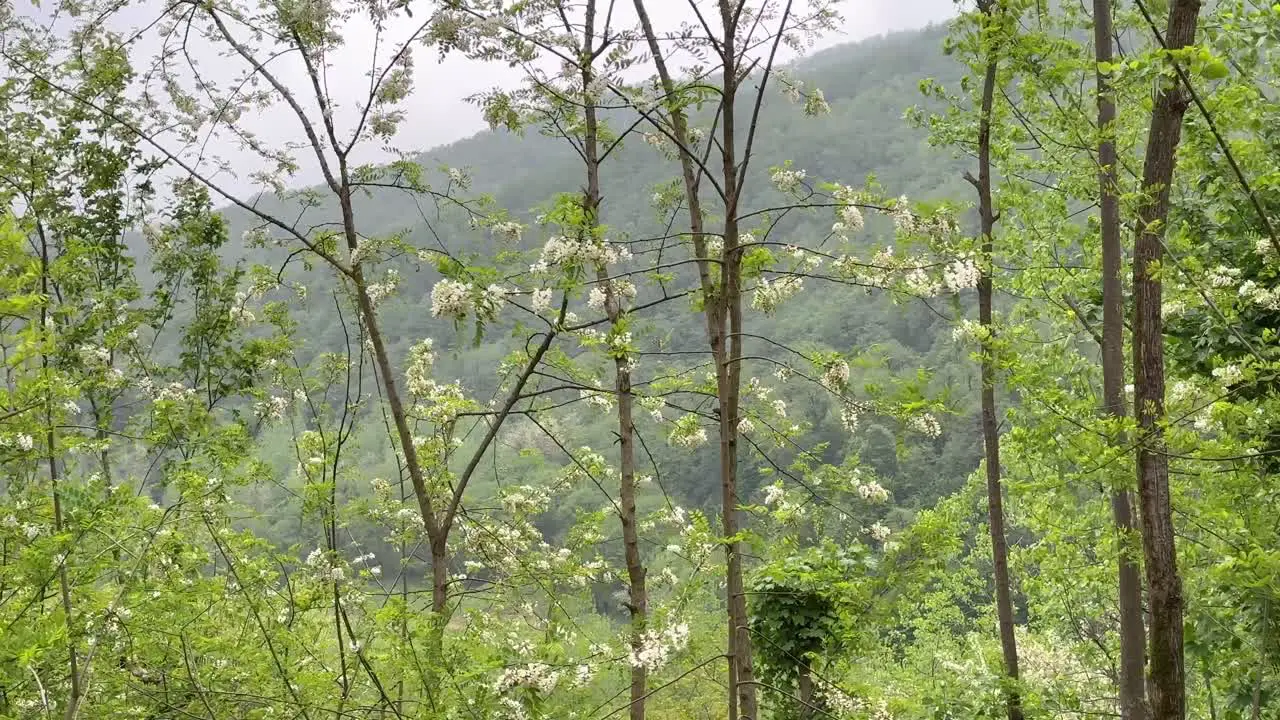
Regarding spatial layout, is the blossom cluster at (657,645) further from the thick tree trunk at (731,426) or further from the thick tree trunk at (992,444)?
the thick tree trunk at (992,444)

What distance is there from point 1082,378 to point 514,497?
4.87 m

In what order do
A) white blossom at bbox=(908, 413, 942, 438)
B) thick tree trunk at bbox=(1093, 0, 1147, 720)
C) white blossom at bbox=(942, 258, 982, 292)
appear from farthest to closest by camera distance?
thick tree trunk at bbox=(1093, 0, 1147, 720)
white blossom at bbox=(908, 413, 942, 438)
white blossom at bbox=(942, 258, 982, 292)

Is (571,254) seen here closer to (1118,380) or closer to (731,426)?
(731,426)

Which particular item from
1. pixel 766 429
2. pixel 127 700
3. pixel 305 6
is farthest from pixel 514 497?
pixel 305 6

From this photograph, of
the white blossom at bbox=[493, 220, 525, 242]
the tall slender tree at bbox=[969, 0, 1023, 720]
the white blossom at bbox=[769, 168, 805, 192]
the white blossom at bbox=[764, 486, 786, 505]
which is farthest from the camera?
the tall slender tree at bbox=[969, 0, 1023, 720]

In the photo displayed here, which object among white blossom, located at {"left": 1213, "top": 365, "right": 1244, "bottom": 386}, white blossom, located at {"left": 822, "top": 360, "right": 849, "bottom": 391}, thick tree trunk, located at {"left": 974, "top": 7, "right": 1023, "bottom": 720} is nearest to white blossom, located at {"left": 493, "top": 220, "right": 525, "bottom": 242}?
Answer: white blossom, located at {"left": 822, "top": 360, "right": 849, "bottom": 391}

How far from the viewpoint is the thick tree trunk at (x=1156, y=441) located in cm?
315

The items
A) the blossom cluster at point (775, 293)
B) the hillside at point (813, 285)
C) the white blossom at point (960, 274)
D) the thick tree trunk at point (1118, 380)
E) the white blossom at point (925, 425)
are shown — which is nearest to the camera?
the white blossom at point (960, 274)

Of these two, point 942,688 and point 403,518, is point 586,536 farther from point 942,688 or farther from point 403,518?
point 942,688

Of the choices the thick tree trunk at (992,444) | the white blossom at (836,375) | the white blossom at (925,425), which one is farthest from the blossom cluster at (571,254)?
the thick tree trunk at (992,444)

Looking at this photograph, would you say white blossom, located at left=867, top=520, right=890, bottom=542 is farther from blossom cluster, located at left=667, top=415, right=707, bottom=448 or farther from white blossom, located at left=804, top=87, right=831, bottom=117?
white blossom, located at left=804, top=87, right=831, bottom=117

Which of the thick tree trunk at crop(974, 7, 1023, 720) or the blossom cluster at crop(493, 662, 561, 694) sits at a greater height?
the thick tree trunk at crop(974, 7, 1023, 720)

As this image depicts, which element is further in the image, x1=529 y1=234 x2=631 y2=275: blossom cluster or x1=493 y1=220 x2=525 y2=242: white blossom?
x1=493 y1=220 x2=525 y2=242: white blossom

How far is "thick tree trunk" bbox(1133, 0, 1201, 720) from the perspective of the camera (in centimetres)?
315
